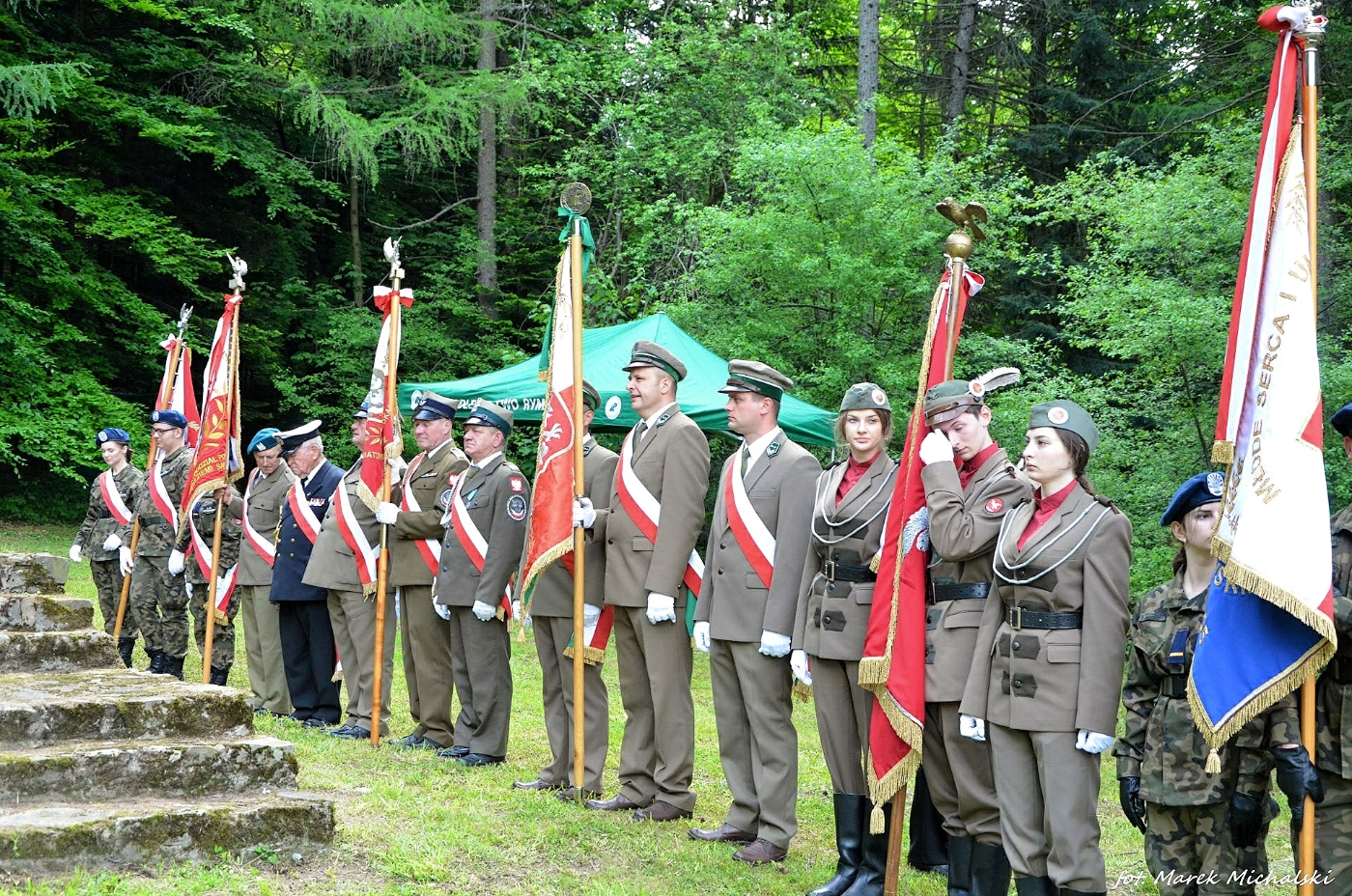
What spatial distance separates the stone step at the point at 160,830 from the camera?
13.7ft

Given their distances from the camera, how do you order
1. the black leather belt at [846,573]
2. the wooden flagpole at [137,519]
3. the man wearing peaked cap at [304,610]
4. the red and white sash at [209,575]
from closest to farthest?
the black leather belt at [846,573] → the man wearing peaked cap at [304,610] → the red and white sash at [209,575] → the wooden flagpole at [137,519]

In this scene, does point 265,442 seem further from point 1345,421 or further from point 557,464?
point 1345,421

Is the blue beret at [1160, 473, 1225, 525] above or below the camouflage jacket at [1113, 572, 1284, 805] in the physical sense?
above

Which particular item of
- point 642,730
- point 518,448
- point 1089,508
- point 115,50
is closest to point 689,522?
point 642,730

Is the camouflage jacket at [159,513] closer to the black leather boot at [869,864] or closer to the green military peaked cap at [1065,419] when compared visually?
the black leather boot at [869,864]

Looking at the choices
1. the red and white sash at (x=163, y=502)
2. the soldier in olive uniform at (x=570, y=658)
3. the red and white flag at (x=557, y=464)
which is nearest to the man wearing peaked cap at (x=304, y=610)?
the red and white sash at (x=163, y=502)

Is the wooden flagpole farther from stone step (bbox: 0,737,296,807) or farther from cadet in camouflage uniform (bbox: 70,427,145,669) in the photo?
stone step (bbox: 0,737,296,807)

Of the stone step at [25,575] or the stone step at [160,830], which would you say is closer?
the stone step at [160,830]

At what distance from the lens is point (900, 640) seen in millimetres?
4719

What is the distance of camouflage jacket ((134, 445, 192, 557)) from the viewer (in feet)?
31.8

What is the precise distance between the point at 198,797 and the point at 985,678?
303cm

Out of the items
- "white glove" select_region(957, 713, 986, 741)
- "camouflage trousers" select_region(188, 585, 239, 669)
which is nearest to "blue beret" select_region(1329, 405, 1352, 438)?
"white glove" select_region(957, 713, 986, 741)

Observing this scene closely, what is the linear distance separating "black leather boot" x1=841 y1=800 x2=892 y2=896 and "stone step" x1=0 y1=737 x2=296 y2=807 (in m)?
2.37

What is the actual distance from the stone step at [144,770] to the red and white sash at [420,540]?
2.62 m
